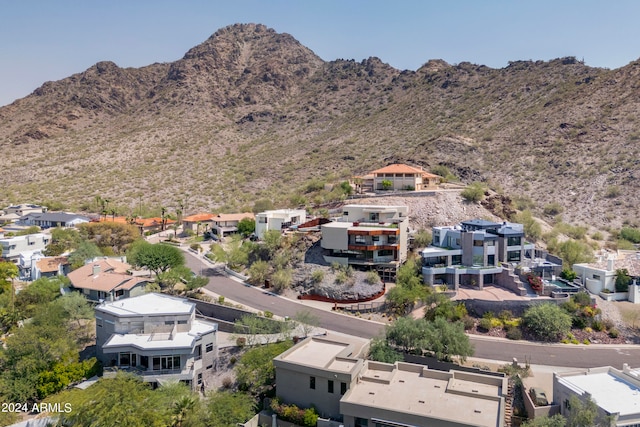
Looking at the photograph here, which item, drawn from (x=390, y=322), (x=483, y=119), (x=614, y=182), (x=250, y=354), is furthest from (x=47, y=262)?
(x=483, y=119)

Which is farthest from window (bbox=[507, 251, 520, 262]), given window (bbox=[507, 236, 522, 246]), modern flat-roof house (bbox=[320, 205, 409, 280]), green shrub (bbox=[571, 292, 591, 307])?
modern flat-roof house (bbox=[320, 205, 409, 280])

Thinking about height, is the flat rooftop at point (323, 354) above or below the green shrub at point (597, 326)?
above

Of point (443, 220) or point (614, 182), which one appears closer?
point (443, 220)

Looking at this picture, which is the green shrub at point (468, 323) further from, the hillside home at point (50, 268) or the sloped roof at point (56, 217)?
the sloped roof at point (56, 217)

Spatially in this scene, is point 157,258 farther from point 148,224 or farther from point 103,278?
point 148,224

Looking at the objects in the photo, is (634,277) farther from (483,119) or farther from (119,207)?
(119,207)

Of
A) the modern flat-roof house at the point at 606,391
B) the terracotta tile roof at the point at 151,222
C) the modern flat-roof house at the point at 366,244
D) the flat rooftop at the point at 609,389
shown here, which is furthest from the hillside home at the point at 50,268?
the flat rooftop at the point at 609,389
